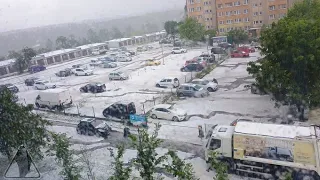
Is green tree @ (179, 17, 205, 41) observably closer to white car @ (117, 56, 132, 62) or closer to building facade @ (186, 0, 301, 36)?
building facade @ (186, 0, 301, 36)

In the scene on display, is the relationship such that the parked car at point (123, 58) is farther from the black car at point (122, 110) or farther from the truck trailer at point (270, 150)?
the truck trailer at point (270, 150)

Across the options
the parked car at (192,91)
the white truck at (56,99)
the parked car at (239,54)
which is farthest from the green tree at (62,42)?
the parked car at (192,91)

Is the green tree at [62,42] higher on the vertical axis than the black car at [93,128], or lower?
higher

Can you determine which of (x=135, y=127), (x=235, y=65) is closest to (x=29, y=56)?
(x=235, y=65)

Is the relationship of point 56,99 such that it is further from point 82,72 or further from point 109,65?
point 109,65

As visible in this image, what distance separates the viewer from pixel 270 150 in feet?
33.3

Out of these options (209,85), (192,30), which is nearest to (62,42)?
(192,30)

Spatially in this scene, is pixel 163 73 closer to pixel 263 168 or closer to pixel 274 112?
pixel 274 112

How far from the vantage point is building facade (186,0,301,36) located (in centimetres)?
5000

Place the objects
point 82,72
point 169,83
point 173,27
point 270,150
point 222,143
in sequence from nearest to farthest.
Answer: point 270,150, point 222,143, point 169,83, point 82,72, point 173,27

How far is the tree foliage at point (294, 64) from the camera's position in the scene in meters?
13.9

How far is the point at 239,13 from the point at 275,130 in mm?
46376

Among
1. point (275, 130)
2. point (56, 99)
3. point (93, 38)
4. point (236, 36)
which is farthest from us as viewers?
point (93, 38)

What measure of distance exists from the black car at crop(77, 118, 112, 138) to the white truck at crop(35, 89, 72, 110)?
586 cm
